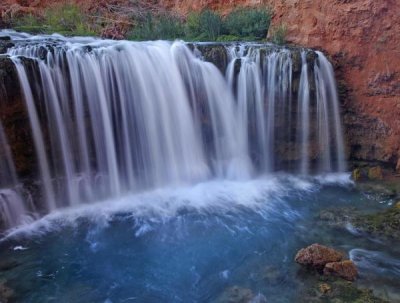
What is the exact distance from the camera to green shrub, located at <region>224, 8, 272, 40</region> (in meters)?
11.7

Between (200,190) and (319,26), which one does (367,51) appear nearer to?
(319,26)

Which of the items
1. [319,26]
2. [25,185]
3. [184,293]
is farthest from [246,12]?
[184,293]

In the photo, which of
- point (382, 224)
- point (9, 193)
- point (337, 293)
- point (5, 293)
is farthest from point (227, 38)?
point (5, 293)

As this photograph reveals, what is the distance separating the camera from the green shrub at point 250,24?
38.3ft

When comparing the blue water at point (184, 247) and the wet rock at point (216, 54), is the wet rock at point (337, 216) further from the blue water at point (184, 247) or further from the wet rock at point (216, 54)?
the wet rock at point (216, 54)

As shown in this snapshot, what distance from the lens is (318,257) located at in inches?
223

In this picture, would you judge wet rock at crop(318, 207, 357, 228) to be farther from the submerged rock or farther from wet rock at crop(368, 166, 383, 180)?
wet rock at crop(368, 166, 383, 180)

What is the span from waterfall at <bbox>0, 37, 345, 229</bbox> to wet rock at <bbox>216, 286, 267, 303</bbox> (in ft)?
11.4

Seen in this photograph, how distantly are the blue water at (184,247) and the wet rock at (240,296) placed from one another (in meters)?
0.08

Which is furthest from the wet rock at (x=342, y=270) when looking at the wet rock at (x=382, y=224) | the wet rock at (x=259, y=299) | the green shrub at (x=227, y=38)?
the green shrub at (x=227, y=38)

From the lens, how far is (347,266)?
545cm

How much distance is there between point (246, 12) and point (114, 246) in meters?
8.26

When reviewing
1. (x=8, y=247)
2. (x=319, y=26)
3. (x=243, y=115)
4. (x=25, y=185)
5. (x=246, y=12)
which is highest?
(x=246, y=12)

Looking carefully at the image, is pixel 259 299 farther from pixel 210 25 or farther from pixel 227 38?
pixel 210 25
